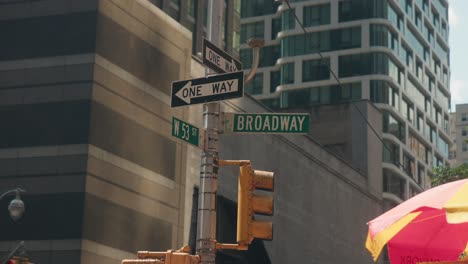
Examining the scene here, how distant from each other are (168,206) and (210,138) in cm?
2434

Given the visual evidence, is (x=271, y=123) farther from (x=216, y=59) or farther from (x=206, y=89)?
(x=216, y=59)

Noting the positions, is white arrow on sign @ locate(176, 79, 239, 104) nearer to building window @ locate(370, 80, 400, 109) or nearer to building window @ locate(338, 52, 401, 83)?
building window @ locate(370, 80, 400, 109)

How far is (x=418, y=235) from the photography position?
1051 cm

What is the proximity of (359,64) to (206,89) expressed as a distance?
2900 inches

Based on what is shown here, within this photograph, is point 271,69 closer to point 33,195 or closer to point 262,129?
point 33,195

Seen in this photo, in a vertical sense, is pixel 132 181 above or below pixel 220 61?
above

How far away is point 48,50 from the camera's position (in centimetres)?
3409

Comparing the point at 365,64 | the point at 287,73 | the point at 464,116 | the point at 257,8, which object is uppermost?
the point at 464,116

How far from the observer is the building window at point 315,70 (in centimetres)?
8575

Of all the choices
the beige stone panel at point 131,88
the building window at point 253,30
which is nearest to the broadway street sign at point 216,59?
the beige stone panel at point 131,88

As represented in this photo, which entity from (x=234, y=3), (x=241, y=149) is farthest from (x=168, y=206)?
(x=234, y=3)

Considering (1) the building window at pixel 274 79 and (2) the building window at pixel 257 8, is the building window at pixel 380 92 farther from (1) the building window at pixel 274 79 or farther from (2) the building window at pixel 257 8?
(2) the building window at pixel 257 8

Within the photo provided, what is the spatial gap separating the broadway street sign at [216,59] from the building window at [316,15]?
75.5 m

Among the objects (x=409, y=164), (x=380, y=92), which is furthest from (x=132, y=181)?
(x=409, y=164)
